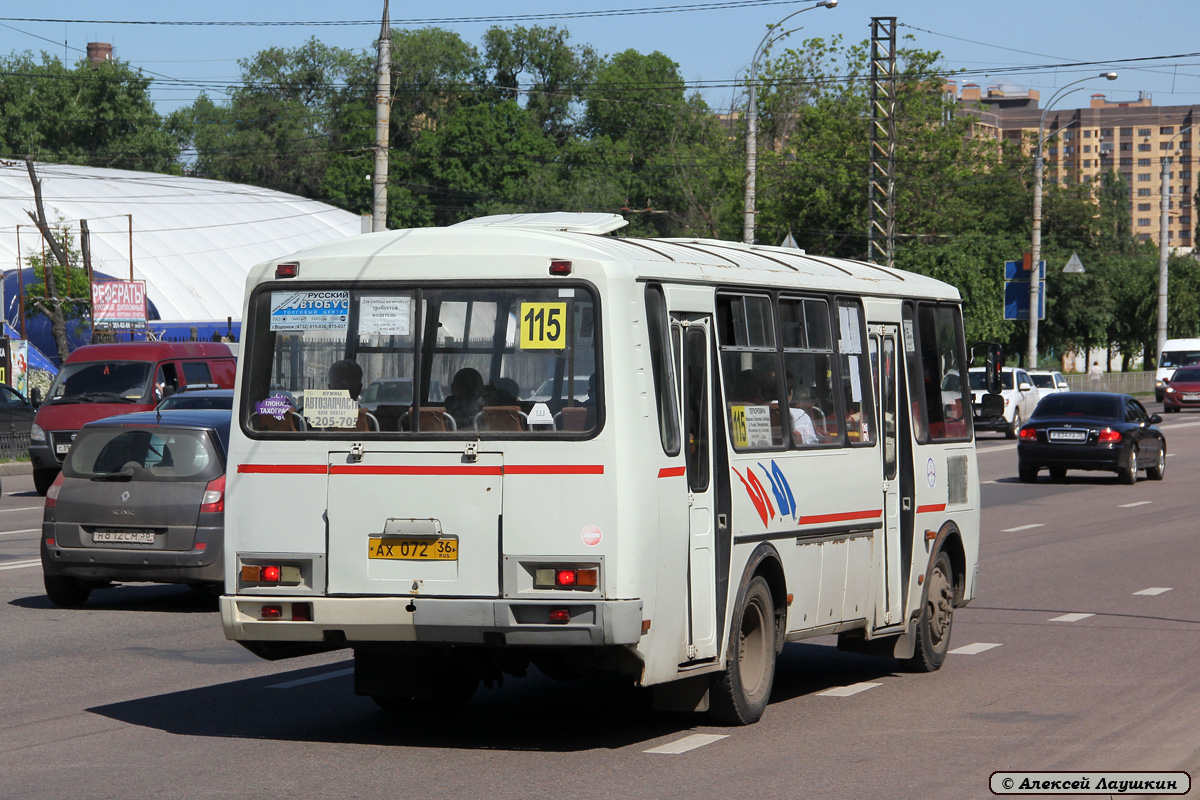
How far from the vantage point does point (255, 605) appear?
303 inches

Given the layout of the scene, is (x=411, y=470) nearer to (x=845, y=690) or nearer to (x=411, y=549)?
(x=411, y=549)

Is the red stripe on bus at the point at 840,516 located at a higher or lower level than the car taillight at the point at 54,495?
higher

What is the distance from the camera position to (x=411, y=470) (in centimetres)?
754

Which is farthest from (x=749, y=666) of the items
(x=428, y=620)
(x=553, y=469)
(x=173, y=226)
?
(x=173, y=226)

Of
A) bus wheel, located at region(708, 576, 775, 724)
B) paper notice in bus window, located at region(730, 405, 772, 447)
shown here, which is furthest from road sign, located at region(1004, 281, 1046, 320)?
bus wheel, located at region(708, 576, 775, 724)

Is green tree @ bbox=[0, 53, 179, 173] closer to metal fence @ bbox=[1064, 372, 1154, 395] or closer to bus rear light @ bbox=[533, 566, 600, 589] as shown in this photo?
metal fence @ bbox=[1064, 372, 1154, 395]

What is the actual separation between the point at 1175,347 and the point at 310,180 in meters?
66.9

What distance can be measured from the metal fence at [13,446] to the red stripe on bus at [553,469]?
2453 cm

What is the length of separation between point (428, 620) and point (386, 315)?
146 centimetres

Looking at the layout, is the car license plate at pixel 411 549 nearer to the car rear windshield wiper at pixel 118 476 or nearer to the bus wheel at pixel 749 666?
the bus wheel at pixel 749 666

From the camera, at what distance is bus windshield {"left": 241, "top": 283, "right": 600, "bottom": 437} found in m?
7.48

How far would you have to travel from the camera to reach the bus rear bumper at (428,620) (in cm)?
720

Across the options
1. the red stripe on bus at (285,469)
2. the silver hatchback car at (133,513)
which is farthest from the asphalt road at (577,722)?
the red stripe on bus at (285,469)

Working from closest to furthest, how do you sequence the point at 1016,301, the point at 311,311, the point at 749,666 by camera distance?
the point at 311,311, the point at 749,666, the point at 1016,301
